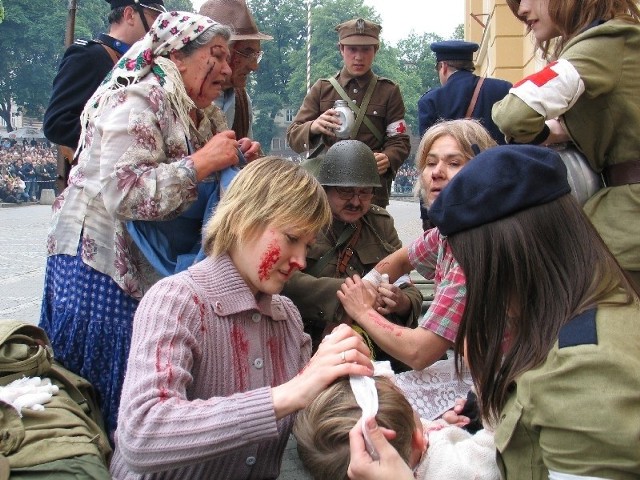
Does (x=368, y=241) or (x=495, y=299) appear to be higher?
(x=495, y=299)

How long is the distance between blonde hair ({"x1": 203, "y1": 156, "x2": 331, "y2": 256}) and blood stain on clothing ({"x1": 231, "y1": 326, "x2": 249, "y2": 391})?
0.81 feet

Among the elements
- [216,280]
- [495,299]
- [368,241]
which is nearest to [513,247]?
[495,299]

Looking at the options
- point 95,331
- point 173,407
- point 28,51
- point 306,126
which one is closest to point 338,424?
point 173,407

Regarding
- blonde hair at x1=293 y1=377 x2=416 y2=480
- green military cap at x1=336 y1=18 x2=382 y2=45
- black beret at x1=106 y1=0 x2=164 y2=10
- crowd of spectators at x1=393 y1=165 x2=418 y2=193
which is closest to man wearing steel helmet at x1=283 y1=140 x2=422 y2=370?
black beret at x1=106 y1=0 x2=164 y2=10

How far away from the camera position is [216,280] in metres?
2.27

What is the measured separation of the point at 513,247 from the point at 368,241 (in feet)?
7.31

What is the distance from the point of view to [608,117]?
263 cm

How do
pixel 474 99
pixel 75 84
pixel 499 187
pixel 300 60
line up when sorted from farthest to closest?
pixel 300 60, pixel 474 99, pixel 75 84, pixel 499 187

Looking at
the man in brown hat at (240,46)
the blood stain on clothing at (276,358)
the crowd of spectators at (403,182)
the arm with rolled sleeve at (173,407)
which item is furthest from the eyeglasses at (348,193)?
the crowd of spectators at (403,182)

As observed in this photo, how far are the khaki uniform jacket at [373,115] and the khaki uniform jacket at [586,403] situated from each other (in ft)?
11.7

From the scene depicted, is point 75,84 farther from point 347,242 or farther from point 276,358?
point 276,358

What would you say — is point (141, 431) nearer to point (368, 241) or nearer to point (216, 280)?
point (216, 280)

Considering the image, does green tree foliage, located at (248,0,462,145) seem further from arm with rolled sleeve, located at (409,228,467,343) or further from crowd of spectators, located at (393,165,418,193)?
arm with rolled sleeve, located at (409,228,467,343)

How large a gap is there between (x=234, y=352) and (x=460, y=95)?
3.41m
